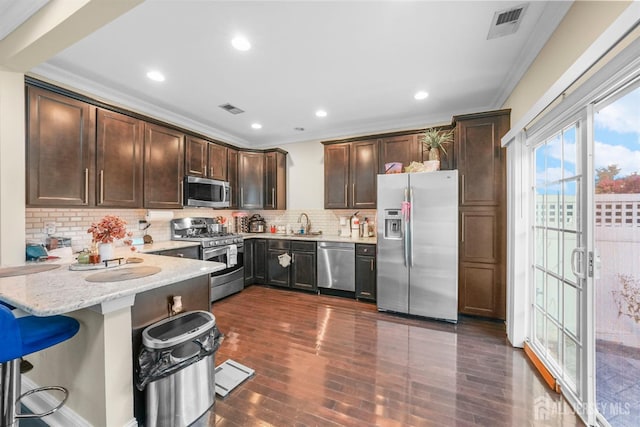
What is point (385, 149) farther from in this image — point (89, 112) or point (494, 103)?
point (89, 112)

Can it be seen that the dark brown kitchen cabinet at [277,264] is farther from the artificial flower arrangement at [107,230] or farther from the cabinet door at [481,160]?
the cabinet door at [481,160]

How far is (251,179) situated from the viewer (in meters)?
4.82

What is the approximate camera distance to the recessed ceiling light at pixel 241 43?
2.15m

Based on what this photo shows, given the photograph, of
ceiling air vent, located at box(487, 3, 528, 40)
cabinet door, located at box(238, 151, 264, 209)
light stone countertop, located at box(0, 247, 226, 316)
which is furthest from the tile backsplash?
ceiling air vent, located at box(487, 3, 528, 40)

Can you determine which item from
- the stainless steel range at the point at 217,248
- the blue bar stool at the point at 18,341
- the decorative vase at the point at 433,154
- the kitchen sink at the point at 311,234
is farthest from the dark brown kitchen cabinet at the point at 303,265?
the blue bar stool at the point at 18,341

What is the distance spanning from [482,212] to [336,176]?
2.17m

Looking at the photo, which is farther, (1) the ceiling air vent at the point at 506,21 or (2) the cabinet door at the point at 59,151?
(2) the cabinet door at the point at 59,151

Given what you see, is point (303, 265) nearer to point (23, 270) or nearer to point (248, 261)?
point (248, 261)

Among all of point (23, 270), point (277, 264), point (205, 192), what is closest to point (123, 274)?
point (23, 270)

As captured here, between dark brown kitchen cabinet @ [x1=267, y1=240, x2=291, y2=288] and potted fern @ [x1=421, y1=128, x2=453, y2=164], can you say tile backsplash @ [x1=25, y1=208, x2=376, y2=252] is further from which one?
potted fern @ [x1=421, y1=128, x2=453, y2=164]

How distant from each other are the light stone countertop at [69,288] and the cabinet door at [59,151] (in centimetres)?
103

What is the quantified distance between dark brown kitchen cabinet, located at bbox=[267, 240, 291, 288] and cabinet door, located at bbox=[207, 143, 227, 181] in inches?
55.5

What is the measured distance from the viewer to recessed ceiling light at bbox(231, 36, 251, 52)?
7.06ft

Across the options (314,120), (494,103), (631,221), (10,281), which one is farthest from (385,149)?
(10,281)
